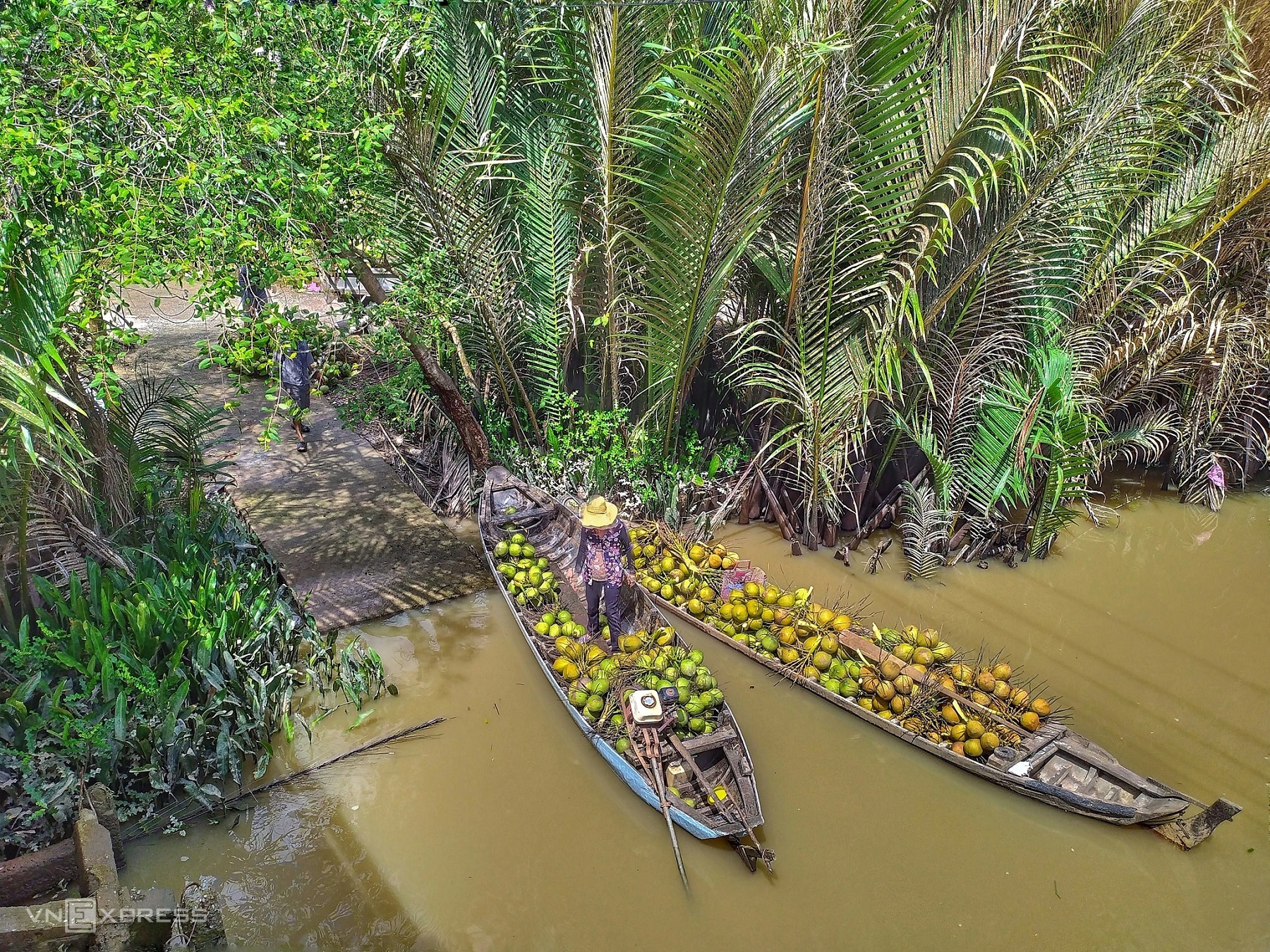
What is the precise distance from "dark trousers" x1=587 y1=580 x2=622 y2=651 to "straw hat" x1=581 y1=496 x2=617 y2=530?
1.35 feet

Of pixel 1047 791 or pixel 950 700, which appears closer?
pixel 1047 791

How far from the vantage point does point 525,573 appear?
6.06m

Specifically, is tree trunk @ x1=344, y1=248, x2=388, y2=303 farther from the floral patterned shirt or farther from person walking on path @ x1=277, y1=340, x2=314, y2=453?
the floral patterned shirt

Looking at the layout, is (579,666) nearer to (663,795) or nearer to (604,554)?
(604,554)

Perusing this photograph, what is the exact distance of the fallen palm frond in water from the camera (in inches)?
159

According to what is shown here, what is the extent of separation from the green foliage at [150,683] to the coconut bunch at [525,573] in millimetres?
1187

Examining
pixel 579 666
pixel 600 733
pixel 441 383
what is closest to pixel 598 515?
pixel 579 666

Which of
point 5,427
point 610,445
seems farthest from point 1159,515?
point 5,427

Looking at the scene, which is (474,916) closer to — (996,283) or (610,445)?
(610,445)

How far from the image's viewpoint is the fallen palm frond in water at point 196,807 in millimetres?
4039

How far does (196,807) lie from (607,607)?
2657 millimetres

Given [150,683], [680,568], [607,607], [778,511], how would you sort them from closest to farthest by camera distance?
1. [150,683]
2. [607,607]
3. [680,568]
4. [778,511]

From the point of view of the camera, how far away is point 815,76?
5.09 m

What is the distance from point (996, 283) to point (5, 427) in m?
6.76
